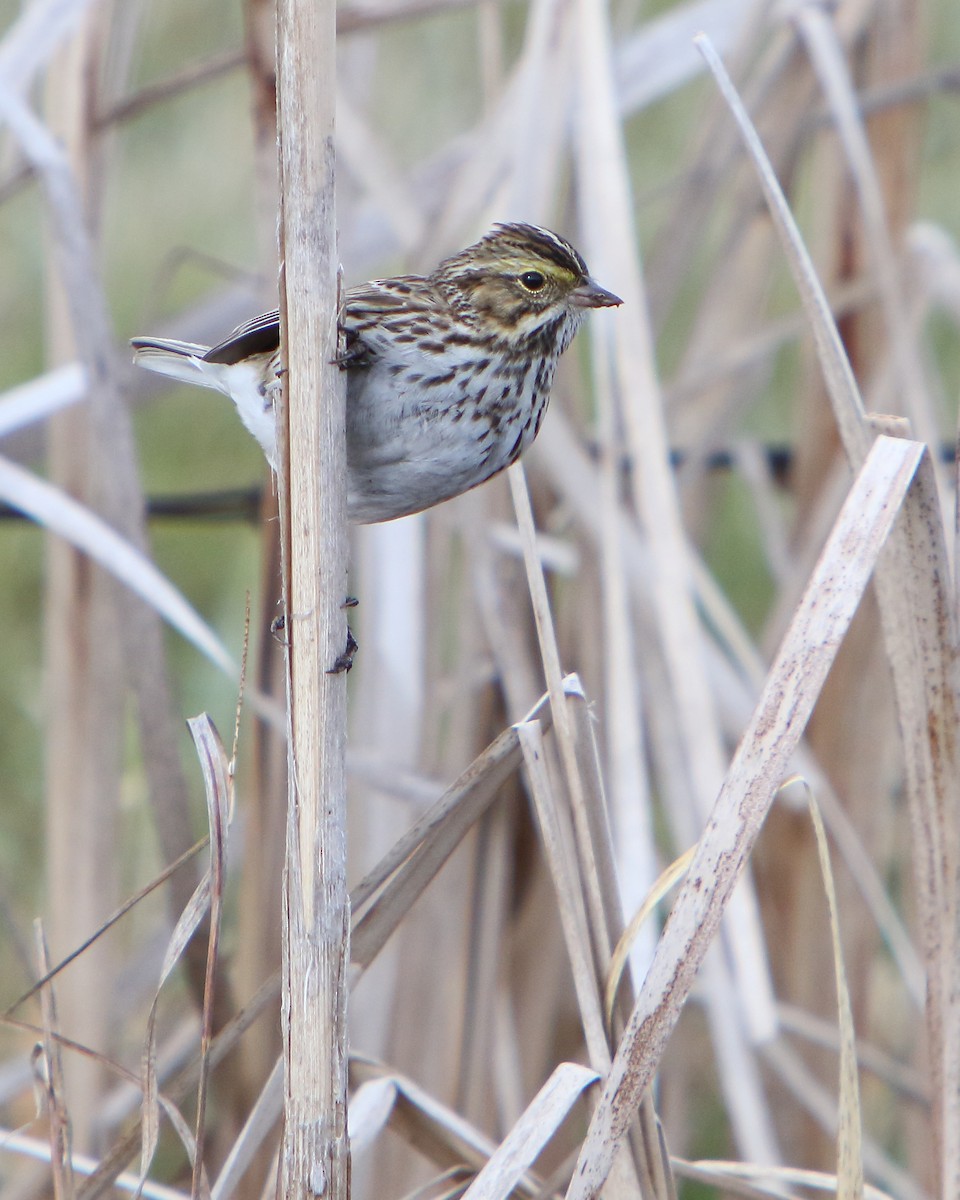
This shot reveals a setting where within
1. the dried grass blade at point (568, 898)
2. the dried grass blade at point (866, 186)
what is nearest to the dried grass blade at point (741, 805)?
the dried grass blade at point (568, 898)

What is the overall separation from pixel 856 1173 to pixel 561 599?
1682 millimetres

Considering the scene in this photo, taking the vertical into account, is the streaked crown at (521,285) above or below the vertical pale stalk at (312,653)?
above

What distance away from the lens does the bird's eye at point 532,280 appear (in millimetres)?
1889

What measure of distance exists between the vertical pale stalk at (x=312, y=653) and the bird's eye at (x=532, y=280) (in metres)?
0.63

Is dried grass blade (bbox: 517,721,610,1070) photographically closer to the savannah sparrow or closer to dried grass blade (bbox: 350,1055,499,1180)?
dried grass blade (bbox: 350,1055,499,1180)

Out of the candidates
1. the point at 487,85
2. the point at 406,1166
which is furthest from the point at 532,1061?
the point at 487,85

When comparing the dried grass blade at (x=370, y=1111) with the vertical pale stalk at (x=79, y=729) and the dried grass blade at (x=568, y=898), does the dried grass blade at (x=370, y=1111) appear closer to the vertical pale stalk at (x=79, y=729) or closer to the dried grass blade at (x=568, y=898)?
the dried grass blade at (x=568, y=898)

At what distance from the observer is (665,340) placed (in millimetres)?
4859

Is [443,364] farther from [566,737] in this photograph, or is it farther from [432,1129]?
[432,1129]

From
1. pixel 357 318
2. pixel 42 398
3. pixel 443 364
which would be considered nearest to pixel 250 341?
pixel 357 318

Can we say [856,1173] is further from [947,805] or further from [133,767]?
[133,767]

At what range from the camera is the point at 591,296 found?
188 centimetres

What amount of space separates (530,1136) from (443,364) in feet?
3.02

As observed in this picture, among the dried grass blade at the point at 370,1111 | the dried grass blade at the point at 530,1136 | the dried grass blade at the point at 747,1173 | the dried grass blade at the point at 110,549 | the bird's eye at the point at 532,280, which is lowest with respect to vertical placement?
the dried grass blade at the point at 747,1173
